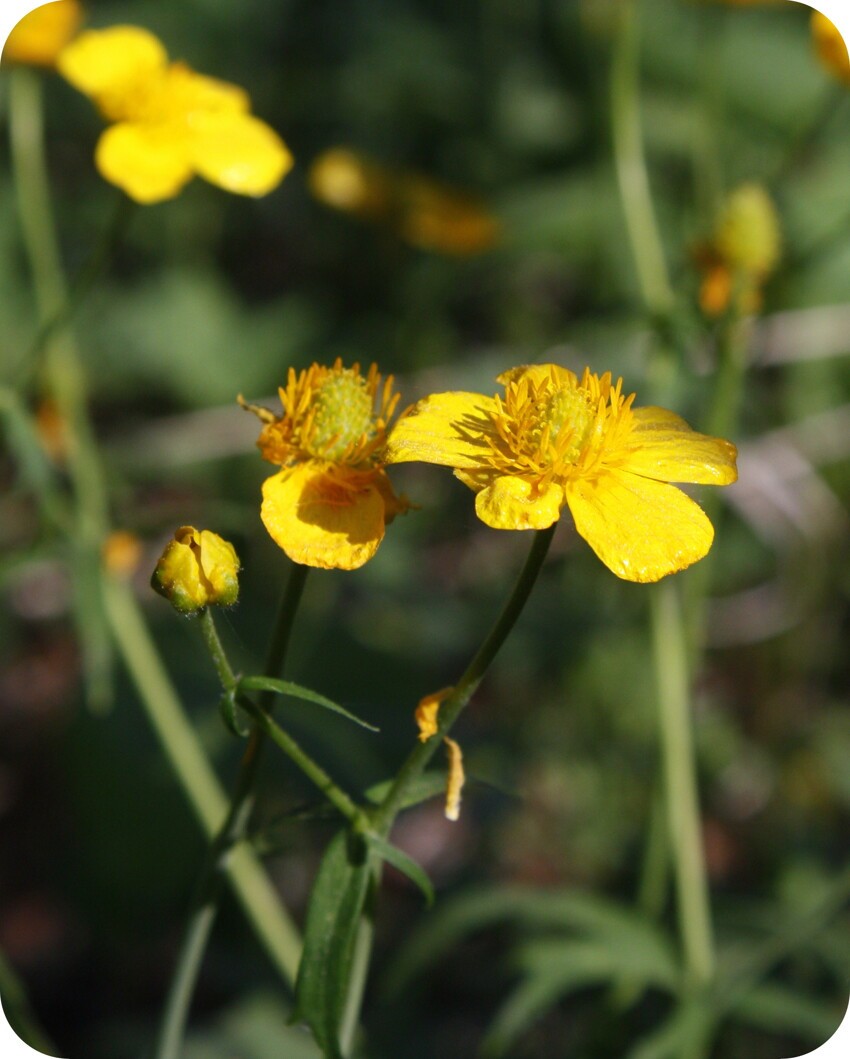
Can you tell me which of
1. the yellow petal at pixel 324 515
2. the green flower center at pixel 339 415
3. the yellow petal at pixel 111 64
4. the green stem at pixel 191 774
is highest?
the yellow petal at pixel 111 64

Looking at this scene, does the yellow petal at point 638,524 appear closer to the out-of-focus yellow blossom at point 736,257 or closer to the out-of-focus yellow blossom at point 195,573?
the out-of-focus yellow blossom at point 195,573

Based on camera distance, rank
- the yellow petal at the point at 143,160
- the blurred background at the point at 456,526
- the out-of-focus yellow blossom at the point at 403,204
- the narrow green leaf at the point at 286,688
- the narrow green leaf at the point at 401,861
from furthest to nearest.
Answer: the out-of-focus yellow blossom at the point at 403,204 < the blurred background at the point at 456,526 < the yellow petal at the point at 143,160 < the narrow green leaf at the point at 401,861 < the narrow green leaf at the point at 286,688

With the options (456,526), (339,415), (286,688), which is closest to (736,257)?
(339,415)

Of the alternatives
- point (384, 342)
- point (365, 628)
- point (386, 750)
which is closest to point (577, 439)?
point (386, 750)

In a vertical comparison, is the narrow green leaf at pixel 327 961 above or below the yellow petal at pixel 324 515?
below

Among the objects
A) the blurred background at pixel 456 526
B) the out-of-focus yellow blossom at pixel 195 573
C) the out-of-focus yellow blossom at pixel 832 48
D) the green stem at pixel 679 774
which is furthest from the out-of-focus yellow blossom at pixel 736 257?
the out-of-focus yellow blossom at pixel 195 573

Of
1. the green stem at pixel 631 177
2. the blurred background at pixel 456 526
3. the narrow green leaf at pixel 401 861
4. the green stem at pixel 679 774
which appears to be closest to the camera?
the narrow green leaf at pixel 401 861

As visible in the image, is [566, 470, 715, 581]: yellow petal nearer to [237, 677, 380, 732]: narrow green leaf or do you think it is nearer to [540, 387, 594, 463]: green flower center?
[540, 387, 594, 463]: green flower center
